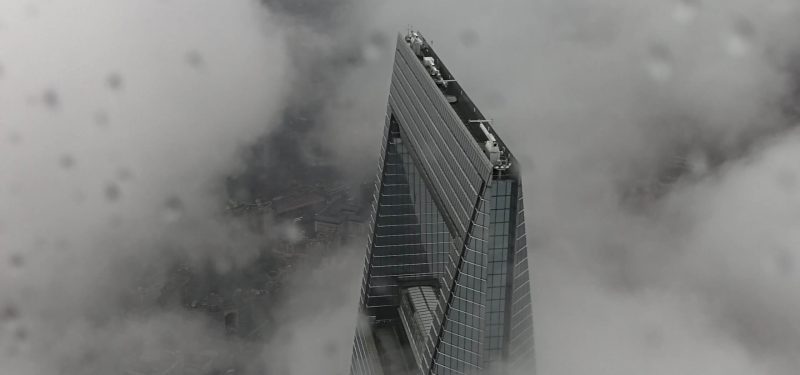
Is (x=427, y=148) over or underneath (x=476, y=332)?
over

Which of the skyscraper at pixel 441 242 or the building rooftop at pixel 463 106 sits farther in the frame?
the skyscraper at pixel 441 242

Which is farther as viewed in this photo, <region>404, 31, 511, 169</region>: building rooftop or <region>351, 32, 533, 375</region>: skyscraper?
<region>351, 32, 533, 375</region>: skyscraper

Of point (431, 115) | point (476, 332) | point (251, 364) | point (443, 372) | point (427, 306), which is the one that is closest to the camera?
point (476, 332)

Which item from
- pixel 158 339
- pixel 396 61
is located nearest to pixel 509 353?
pixel 396 61

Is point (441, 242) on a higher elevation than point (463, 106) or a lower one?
lower

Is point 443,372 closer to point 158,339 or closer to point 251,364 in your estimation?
point 251,364

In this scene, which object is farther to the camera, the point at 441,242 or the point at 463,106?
the point at 441,242

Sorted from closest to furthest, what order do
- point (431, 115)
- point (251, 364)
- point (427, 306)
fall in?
point (431, 115)
point (427, 306)
point (251, 364)

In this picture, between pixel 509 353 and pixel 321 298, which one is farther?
pixel 321 298
